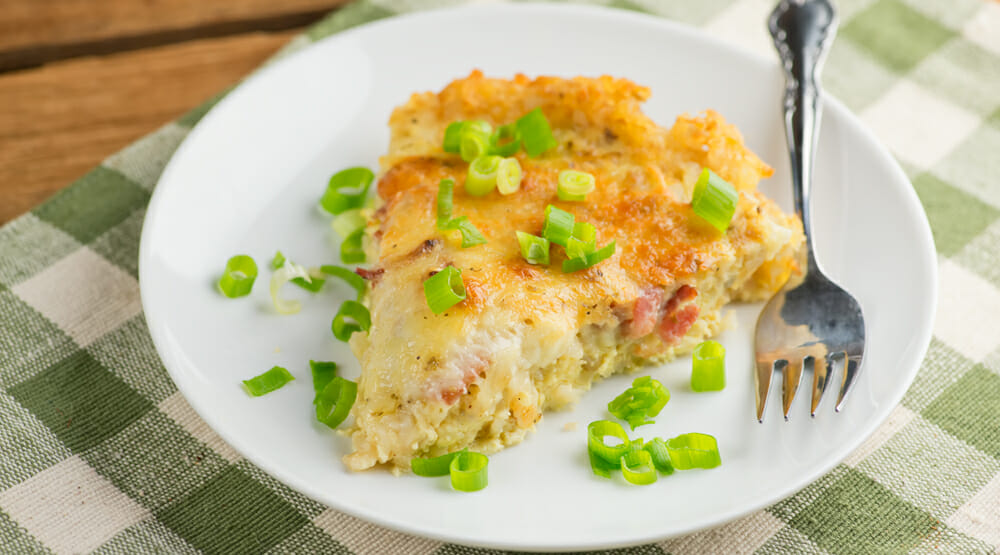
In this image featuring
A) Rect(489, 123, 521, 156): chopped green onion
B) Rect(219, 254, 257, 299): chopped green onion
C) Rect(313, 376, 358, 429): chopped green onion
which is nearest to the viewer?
Rect(313, 376, 358, 429): chopped green onion

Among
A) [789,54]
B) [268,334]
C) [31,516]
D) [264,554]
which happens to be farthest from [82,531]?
[789,54]

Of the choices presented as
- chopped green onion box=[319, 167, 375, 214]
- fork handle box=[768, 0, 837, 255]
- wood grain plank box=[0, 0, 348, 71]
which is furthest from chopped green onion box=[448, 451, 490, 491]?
wood grain plank box=[0, 0, 348, 71]

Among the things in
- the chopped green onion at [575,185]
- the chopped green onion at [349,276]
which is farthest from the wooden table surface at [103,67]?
the chopped green onion at [575,185]

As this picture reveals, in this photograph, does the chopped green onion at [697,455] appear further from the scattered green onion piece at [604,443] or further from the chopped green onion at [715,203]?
the chopped green onion at [715,203]

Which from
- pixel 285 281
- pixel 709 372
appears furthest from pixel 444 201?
pixel 709 372

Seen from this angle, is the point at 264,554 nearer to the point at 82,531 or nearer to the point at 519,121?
the point at 82,531

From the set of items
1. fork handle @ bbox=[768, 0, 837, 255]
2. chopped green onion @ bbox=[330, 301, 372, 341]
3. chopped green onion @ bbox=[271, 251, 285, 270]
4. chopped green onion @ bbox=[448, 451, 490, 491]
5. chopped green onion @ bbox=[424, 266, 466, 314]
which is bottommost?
chopped green onion @ bbox=[448, 451, 490, 491]

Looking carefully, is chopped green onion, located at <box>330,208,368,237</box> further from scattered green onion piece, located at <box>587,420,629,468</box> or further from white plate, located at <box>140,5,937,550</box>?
scattered green onion piece, located at <box>587,420,629,468</box>
